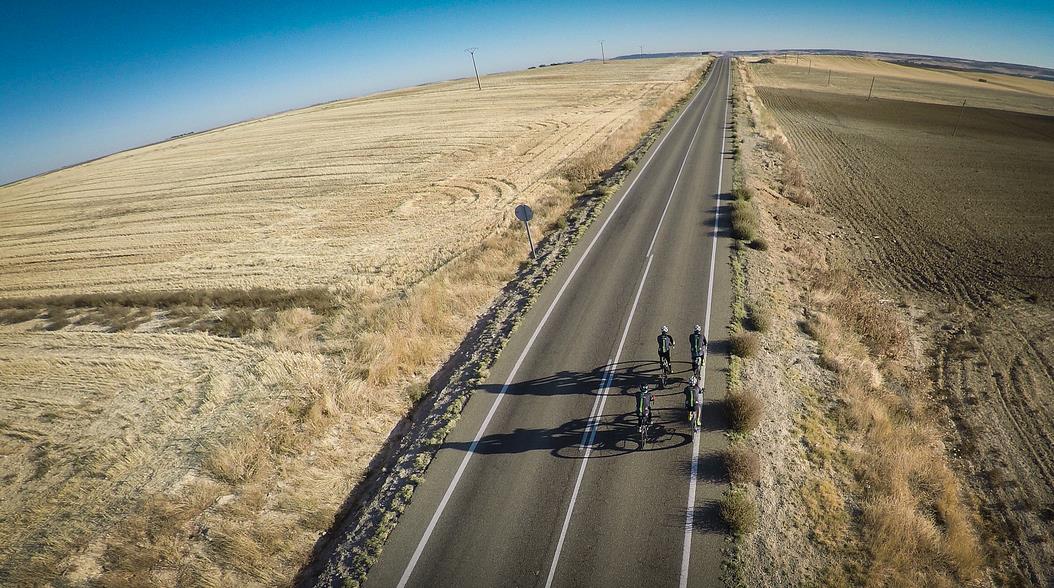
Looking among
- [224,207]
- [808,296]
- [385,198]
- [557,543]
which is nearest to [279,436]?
[557,543]

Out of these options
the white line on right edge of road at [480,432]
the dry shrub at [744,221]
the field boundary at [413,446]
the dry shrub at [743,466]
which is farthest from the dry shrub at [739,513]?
the dry shrub at [744,221]

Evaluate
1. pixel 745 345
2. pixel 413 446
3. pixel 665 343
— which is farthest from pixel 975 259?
pixel 413 446

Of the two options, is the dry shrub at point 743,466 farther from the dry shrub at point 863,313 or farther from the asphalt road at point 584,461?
the dry shrub at point 863,313

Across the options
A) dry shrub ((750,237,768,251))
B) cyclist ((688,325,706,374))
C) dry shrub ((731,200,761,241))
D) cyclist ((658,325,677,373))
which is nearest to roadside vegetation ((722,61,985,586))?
dry shrub ((750,237,768,251))

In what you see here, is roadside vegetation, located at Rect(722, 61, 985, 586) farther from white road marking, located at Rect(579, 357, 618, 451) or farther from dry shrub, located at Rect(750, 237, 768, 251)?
white road marking, located at Rect(579, 357, 618, 451)

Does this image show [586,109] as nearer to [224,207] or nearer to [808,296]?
[224,207]

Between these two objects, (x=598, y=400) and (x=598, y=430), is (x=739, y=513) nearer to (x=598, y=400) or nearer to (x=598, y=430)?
(x=598, y=430)
